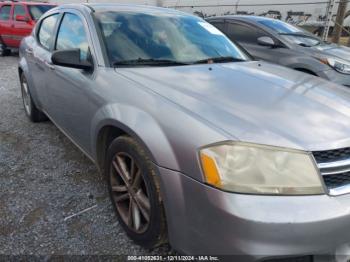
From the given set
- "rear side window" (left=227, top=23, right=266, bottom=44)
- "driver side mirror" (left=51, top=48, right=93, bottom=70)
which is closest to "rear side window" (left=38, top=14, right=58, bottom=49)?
"driver side mirror" (left=51, top=48, right=93, bottom=70)

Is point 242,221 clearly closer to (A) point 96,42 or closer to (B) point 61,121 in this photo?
(A) point 96,42

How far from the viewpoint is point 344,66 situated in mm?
5477

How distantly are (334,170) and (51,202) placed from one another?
218cm

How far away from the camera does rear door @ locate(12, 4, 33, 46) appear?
10.7 metres

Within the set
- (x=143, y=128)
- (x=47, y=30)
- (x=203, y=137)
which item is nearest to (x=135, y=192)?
(x=143, y=128)

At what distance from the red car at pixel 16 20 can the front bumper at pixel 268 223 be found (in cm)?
1042

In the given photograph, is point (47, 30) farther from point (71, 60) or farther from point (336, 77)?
point (336, 77)

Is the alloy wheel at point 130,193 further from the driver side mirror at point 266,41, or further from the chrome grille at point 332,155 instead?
the driver side mirror at point 266,41

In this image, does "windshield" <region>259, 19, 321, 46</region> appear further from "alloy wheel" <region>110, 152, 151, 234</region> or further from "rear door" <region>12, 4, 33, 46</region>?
"rear door" <region>12, 4, 33, 46</region>

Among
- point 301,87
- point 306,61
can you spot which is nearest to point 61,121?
point 301,87

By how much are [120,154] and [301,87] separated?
52.6 inches

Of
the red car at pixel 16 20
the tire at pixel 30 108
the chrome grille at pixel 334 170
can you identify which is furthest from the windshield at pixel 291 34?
the red car at pixel 16 20

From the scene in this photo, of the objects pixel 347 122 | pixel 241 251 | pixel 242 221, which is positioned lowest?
pixel 241 251

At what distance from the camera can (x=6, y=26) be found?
11320mm
